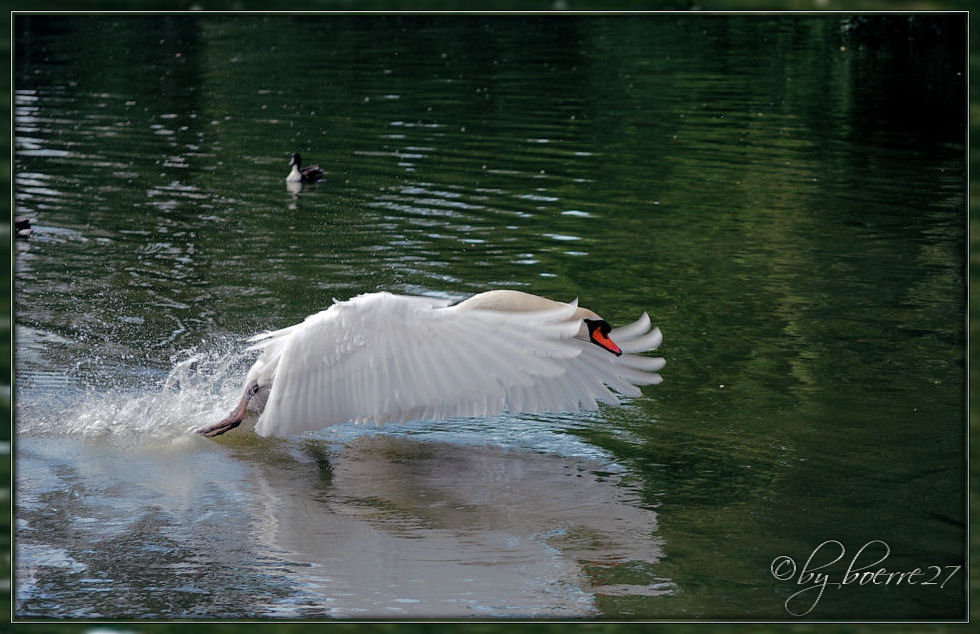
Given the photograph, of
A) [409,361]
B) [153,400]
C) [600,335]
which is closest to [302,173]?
[153,400]

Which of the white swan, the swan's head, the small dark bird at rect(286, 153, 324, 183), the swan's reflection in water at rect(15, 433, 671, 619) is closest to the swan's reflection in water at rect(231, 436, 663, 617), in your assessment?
the swan's reflection in water at rect(15, 433, 671, 619)

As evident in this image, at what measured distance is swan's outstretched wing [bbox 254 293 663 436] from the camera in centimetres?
439

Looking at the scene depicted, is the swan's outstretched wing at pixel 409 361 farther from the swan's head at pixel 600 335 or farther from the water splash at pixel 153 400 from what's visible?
the water splash at pixel 153 400

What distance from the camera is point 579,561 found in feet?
14.0

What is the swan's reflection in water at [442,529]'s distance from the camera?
12.6 feet

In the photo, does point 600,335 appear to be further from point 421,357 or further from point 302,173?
point 302,173

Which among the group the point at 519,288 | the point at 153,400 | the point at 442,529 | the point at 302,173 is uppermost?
the point at 302,173

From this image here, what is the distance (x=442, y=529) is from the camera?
15.2 ft

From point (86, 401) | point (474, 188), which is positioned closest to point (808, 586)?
point (86, 401)

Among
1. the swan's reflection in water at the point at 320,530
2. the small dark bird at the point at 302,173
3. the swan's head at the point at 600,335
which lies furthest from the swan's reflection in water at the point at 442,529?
the small dark bird at the point at 302,173

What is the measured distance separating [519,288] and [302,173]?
259cm

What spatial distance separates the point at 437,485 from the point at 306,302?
6.61 feet

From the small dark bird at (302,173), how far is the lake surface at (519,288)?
0.33ft

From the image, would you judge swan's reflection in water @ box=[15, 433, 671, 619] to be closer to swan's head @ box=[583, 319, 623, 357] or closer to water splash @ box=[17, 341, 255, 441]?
water splash @ box=[17, 341, 255, 441]
